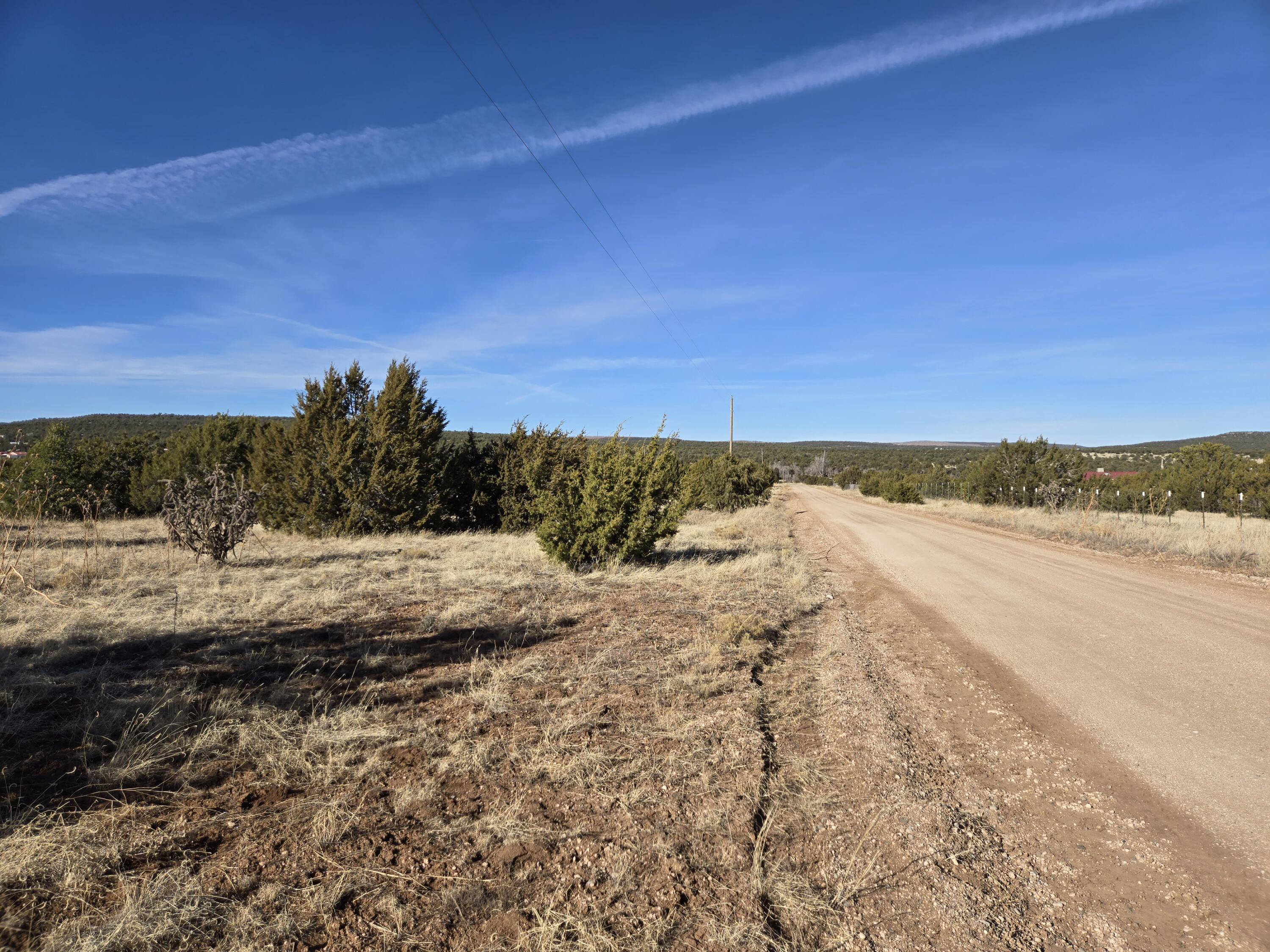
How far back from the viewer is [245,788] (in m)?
3.48

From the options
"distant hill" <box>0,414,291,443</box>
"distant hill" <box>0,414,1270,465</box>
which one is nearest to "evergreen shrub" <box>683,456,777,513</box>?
"distant hill" <box>0,414,1270,465</box>

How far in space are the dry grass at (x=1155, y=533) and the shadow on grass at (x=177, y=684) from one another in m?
13.9

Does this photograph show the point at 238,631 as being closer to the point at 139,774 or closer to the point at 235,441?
the point at 139,774

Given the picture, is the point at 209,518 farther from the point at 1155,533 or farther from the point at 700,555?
the point at 1155,533

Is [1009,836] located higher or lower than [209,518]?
lower

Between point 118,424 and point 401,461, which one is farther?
point 118,424

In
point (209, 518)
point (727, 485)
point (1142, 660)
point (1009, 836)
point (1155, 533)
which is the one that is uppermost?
point (727, 485)

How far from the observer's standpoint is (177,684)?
498cm

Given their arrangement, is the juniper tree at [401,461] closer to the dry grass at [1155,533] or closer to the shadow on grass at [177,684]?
the shadow on grass at [177,684]

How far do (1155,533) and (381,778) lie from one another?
2139cm

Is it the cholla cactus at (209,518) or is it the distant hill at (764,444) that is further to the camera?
the distant hill at (764,444)

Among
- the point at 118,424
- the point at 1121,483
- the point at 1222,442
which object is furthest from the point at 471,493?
the point at 1222,442

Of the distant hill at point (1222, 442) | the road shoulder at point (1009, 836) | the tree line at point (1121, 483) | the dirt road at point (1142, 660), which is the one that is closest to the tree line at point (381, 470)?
the dirt road at point (1142, 660)

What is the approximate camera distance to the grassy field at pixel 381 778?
97.7 inches
